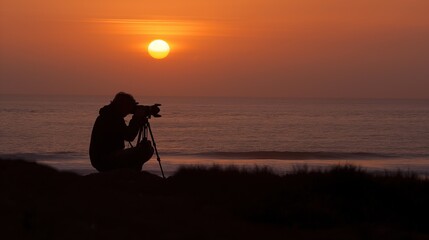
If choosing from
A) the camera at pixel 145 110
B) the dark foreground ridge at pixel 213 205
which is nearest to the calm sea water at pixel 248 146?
the camera at pixel 145 110

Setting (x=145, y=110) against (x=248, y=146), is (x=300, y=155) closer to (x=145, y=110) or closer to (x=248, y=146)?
(x=248, y=146)

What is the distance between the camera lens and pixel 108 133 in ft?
29.2

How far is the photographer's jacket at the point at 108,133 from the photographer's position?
888 centimetres

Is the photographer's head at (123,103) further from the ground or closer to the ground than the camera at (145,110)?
further from the ground

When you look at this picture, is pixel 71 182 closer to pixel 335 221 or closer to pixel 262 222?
pixel 262 222

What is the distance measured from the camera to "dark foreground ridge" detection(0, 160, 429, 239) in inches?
210

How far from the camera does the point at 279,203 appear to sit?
21.0ft

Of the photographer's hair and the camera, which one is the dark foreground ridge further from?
the photographer's hair

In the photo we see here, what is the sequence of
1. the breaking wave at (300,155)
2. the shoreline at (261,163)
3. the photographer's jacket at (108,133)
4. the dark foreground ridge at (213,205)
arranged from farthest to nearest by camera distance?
the breaking wave at (300,155) → the shoreline at (261,163) → the photographer's jacket at (108,133) → the dark foreground ridge at (213,205)

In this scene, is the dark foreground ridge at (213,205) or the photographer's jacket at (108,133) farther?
the photographer's jacket at (108,133)

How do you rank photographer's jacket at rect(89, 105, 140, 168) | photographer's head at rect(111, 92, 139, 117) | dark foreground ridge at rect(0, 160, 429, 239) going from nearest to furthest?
dark foreground ridge at rect(0, 160, 429, 239) → photographer's jacket at rect(89, 105, 140, 168) → photographer's head at rect(111, 92, 139, 117)

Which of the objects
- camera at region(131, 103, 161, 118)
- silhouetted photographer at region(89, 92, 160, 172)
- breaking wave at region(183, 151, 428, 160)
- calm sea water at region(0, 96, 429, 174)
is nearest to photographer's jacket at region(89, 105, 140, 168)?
silhouetted photographer at region(89, 92, 160, 172)

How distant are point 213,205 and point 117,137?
8.52 feet

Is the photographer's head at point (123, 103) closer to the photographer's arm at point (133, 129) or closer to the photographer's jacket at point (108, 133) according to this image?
the photographer's jacket at point (108, 133)
